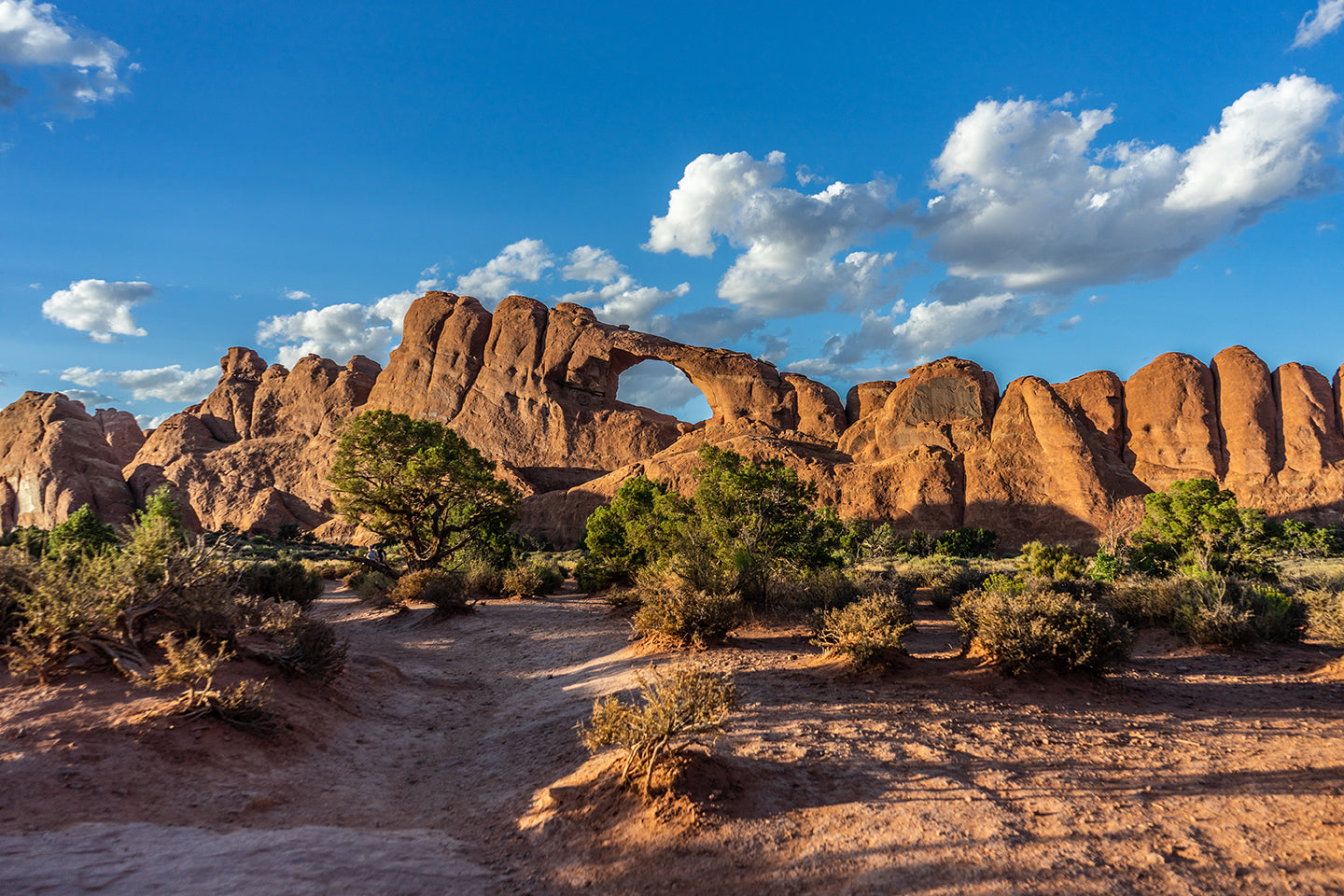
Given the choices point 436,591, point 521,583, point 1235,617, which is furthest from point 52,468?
point 1235,617

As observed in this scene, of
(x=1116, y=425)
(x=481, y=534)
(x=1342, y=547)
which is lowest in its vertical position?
(x=1342, y=547)

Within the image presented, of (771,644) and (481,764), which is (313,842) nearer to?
(481,764)

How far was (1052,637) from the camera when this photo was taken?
8.05 m

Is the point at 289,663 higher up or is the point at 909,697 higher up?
the point at 289,663

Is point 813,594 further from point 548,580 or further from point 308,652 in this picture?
point 548,580

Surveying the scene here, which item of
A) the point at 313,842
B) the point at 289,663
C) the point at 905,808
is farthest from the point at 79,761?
the point at 905,808

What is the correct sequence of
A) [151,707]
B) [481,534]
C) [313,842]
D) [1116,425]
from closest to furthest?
1. [313,842]
2. [151,707]
3. [481,534]
4. [1116,425]

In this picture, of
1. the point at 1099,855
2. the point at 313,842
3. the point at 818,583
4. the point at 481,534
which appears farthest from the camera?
the point at 481,534

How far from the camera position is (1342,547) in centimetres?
3186

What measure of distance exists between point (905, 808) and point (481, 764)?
431cm

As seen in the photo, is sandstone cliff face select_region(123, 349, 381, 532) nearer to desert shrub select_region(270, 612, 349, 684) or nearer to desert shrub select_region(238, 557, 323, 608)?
desert shrub select_region(238, 557, 323, 608)

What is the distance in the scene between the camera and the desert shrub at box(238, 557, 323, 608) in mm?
15492

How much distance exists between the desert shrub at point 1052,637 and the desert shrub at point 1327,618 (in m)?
4.10

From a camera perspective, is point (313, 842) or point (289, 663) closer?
point (313, 842)
